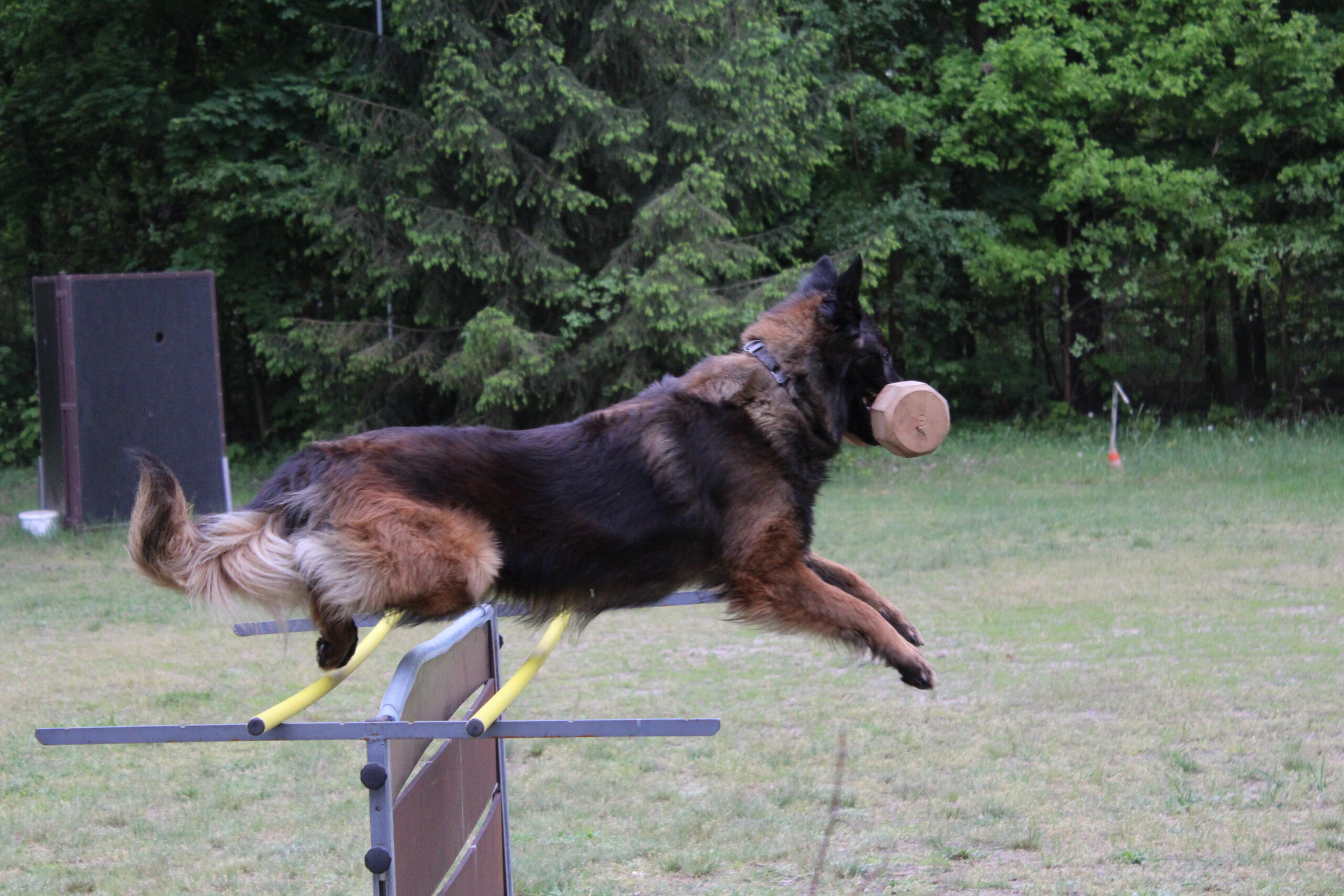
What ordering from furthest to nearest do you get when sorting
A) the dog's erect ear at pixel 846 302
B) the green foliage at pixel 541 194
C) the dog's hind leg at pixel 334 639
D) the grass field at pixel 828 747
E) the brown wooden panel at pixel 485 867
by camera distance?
the green foliage at pixel 541 194
the grass field at pixel 828 747
the dog's erect ear at pixel 846 302
the brown wooden panel at pixel 485 867
the dog's hind leg at pixel 334 639

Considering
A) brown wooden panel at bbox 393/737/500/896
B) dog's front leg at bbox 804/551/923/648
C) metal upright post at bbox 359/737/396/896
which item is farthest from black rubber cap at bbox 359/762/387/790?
dog's front leg at bbox 804/551/923/648

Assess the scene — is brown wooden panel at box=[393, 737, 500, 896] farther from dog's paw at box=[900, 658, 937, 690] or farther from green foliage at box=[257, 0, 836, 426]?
green foliage at box=[257, 0, 836, 426]

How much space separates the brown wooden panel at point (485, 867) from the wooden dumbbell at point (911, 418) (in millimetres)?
1740

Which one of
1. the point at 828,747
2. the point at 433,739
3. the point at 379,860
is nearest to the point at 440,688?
the point at 433,739

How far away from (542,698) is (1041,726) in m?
2.82

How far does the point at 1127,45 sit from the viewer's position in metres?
17.9

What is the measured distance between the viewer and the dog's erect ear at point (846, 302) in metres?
3.47

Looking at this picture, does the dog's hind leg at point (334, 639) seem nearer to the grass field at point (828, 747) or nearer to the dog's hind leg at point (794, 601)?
the grass field at point (828, 747)

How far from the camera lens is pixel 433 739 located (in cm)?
257

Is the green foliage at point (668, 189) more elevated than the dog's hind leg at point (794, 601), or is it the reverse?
the green foliage at point (668, 189)

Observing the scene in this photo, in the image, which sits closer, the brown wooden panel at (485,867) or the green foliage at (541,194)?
the brown wooden panel at (485,867)

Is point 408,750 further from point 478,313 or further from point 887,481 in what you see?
point 887,481

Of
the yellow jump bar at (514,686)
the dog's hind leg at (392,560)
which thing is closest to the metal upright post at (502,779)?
the yellow jump bar at (514,686)

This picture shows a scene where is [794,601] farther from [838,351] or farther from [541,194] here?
[541,194]
